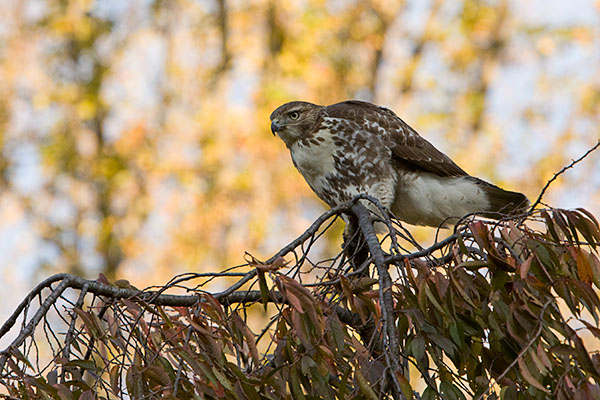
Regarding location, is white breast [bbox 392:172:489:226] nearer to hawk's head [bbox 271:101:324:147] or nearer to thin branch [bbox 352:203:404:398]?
hawk's head [bbox 271:101:324:147]

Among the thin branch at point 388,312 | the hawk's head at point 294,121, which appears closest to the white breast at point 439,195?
the hawk's head at point 294,121

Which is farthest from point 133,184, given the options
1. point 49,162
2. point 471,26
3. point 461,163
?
point 471,26

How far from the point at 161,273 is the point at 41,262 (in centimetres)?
272

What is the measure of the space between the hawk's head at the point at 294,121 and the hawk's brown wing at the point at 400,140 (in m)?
0.11

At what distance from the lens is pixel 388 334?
6.57ft

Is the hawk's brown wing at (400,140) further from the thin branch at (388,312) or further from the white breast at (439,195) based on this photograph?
the thin branch at (388,312)

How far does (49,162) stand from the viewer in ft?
45.2

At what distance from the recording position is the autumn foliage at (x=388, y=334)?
1.93 m

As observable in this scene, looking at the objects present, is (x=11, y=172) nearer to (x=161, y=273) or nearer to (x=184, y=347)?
(x=161, y=273)

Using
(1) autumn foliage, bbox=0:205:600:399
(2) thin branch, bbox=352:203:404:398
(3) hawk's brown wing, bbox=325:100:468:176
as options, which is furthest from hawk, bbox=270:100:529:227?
(1) autumn foliage, bbox=0:205:600:399

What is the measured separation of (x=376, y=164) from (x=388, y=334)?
9.18 feet

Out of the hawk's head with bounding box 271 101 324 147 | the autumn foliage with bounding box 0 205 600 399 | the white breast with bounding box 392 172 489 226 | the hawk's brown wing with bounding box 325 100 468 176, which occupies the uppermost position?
the hawk's head with bounding box 271 101 324 147

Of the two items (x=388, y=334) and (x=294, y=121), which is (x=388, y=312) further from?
(x=294, y=121)

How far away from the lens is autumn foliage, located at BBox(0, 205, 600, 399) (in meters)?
1.93
